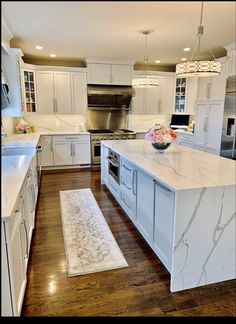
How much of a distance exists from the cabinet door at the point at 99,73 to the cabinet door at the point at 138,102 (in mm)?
825

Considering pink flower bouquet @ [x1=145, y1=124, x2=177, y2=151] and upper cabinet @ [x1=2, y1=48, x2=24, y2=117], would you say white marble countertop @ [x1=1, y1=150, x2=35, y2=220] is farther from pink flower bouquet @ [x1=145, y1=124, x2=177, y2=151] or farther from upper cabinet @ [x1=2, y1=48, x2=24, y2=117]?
pink flower bouquet @ [x1=145, y1=124, x2=177, y2=151]

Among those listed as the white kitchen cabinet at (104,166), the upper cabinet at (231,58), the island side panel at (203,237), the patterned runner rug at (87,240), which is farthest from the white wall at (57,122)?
the island side panel at (203,237)

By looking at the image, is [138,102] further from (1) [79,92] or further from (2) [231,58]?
(2) [231,58]

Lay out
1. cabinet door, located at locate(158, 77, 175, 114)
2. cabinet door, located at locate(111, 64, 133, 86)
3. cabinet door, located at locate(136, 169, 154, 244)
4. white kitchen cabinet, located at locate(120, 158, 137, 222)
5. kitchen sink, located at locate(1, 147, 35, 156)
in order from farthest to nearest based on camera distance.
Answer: cabinet door, located at locate(158, 77, 175, 114) < cabinet door, located at locate(111, 64, 133, 86) < kitchen sink, located at locate(1, 147, 35, 156) < white kitchen cabinet, located at locate(120, 158, 137, 222) < cabinet door, located at locate(136, 169, 154, 244)

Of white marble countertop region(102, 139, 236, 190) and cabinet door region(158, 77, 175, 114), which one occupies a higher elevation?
cabinet door region(158, 77, 175, 114)

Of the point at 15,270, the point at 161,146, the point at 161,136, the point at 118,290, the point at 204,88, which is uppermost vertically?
the point at 204,88

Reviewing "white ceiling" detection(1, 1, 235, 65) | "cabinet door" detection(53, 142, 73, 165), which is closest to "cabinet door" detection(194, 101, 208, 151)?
"white ceiling" detection(1, 1, 235, 65)

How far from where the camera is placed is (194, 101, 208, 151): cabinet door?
510 centimetres

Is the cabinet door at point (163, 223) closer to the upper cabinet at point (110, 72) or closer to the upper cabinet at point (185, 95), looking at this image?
the upper cabinet at point (110, 72)

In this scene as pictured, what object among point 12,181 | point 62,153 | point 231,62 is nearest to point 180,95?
point 231,62

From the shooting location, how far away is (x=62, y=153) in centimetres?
→ 588

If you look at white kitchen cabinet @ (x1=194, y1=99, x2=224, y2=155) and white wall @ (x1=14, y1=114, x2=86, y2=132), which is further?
white wall @ (x1=14, y1=114, x2=86, y2=132)

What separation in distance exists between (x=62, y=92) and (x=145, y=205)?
4.20 m

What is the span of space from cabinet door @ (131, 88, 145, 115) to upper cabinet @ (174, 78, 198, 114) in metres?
0.98
